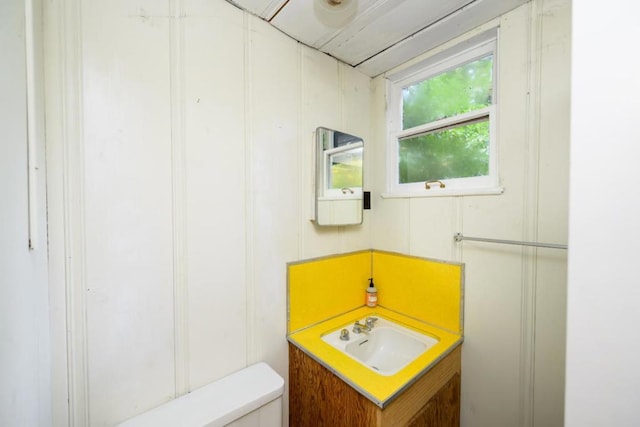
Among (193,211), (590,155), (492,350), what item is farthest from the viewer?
(492,350)

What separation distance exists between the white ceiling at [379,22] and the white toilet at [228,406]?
1.60 m

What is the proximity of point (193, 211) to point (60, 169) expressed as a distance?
0.38 meters

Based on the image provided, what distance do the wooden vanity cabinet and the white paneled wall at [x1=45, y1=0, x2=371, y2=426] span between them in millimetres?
151

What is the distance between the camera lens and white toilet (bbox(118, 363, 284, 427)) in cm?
82

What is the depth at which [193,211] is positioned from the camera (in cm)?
95

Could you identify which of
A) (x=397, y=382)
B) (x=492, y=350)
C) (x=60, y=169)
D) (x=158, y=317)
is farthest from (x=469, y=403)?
(x=60, y=169)

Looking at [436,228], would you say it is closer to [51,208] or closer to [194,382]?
[194,382]

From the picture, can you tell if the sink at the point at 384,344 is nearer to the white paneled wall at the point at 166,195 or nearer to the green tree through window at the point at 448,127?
the white paneled wall at the point at 166,195

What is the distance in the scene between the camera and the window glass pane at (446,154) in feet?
4.05

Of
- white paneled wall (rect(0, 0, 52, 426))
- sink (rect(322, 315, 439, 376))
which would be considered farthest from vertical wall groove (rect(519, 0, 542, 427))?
white paneled wall (rect(0, 0, 52, 426))

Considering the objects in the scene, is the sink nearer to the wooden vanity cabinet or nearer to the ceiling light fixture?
the wooden vanity cabinet

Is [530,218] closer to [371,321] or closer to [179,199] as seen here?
[371,321]

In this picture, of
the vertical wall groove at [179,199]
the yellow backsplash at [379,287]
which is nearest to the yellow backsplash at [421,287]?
the yellow backsplash at [379,287]

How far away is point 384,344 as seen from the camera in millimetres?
1357
